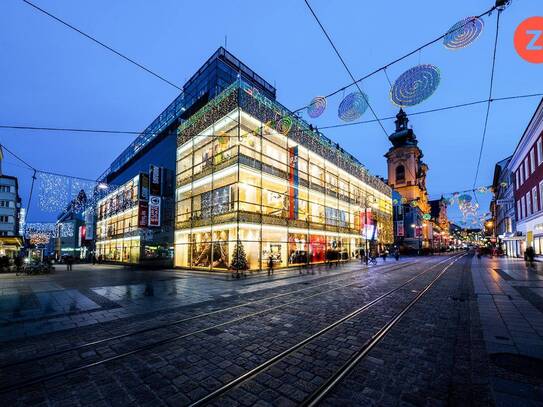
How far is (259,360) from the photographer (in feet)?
16.4

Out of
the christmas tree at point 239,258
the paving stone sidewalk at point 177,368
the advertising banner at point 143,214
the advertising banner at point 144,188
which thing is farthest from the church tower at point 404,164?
the paving stone sidewalk at point 177,368

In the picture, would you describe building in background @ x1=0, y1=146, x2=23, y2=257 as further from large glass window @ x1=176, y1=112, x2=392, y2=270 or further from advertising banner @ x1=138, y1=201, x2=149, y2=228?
large glass window @ x1=176, y1=112, x2=392, y2=270

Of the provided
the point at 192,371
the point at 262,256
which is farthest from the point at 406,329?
the point at 262,256

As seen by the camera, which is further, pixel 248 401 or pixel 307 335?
pixel 307 335

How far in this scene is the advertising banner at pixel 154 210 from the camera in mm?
27172

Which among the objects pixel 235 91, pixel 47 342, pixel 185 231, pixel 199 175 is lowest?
pixel 47 342

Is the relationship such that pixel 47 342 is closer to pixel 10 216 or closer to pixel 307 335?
pixel 307 335

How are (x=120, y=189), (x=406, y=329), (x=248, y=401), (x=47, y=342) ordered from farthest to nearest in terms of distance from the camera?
(x=120, y=189)
(x=406, y=329)
(x=47, y=342)
(x=248, y=401)

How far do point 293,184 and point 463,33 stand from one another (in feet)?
67.1

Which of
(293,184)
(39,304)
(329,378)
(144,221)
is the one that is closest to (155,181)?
(144,221)

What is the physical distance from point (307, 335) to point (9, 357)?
626cm

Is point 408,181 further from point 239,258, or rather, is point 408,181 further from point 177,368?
point 177,368

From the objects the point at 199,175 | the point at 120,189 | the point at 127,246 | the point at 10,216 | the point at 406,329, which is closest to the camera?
the point at 406,329

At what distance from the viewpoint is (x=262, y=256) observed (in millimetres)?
23344
